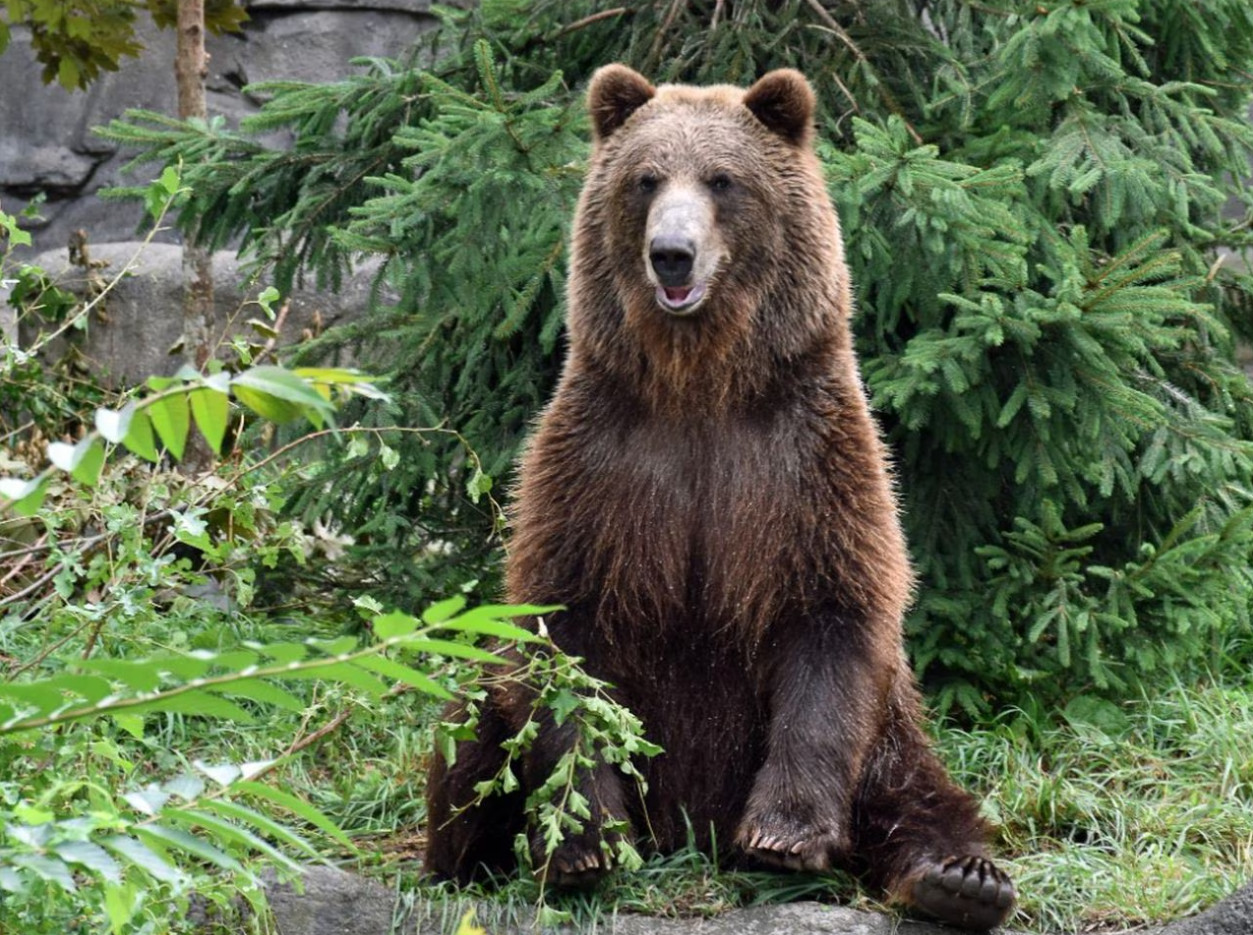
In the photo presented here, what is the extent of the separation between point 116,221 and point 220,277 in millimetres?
2330

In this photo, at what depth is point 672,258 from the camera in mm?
4543

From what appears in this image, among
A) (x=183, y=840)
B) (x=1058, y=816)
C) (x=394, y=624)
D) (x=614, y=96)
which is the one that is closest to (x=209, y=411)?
(x=394, y=624)

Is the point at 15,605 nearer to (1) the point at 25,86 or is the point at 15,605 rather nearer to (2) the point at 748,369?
(2) the point at 748,369

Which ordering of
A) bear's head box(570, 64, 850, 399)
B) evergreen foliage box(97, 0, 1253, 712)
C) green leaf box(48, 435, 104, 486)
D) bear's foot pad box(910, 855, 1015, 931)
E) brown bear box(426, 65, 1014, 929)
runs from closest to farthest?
green leaf box(48, 435, 104, 486) → bear's foot pad box(910, 855, 1015, 931) → brown bear box(426, 65, 1014, 929) → bear's head box(570, 64, 850, 399) → evergreen foliage box(97, 0, 1253, 712)

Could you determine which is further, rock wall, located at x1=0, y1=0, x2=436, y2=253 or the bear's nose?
rock wall, located at x1=0, y1=0, x2=436, y2=253

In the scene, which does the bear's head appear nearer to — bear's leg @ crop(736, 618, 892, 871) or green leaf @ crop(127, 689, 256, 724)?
bear's leg @ crop(736, 618, 892, 871)

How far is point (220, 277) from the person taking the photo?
10930 mm

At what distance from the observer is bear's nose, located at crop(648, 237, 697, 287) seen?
4.51 metres

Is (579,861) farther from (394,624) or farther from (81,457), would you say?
(81,457)

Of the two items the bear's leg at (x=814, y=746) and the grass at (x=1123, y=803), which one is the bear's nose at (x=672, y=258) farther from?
the grass at (x=1123, y=803)

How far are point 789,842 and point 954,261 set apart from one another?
2.38 meters

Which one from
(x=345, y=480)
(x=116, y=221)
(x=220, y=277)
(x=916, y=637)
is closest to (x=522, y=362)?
(x=345, y=480)

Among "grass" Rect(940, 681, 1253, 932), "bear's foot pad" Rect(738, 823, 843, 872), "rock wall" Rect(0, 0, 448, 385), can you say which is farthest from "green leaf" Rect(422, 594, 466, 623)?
"rock wall" Rect(0, 0, 448, 385)

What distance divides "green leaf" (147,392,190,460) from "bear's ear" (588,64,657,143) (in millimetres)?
3101
